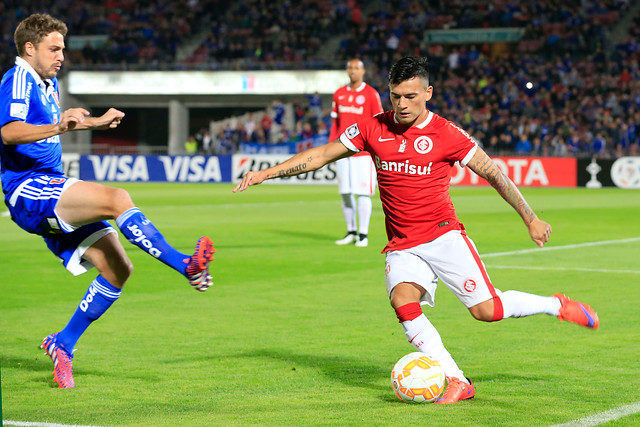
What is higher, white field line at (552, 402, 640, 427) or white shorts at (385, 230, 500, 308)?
white shorts at (385, 230, 500, 308)

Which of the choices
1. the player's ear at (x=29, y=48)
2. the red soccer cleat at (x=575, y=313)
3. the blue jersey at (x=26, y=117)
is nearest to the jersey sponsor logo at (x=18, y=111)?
the blue jersey at (x=26, y=117)

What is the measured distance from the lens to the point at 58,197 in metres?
5.55

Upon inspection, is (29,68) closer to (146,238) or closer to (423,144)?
(146,238)

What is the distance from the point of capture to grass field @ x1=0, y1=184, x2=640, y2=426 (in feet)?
17.0

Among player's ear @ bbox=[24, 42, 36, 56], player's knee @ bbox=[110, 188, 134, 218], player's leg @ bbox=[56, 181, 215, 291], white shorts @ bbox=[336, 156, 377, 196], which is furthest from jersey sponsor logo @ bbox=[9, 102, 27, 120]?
white shorts @ bbox=[336, 156, 377, 196]

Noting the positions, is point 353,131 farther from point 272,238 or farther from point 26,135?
point 272,238

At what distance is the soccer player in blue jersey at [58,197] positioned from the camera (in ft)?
17.6

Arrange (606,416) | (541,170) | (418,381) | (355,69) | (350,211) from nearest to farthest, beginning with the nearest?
(606,416), (418,381), (355,69), (350,211), (541,170)

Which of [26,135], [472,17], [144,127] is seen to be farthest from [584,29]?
[26,135]

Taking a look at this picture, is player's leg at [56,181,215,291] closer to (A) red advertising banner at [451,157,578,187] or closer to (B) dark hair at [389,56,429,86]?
(B) dark hair at [389,56,429,86]

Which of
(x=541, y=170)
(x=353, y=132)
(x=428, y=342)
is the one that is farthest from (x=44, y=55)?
(x=541, y=170)

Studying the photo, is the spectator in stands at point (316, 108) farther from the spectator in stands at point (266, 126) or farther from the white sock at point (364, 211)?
the white sock at point (364, 211)

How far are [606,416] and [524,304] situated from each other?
2.94 ft

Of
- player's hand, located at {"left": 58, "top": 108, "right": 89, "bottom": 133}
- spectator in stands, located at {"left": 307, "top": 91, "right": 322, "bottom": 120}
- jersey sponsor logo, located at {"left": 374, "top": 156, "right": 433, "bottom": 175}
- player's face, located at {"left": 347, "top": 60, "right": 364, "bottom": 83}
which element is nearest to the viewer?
player's hand, located at {"left": 58, "top": 108, "right": 89, "bottom": 133}
